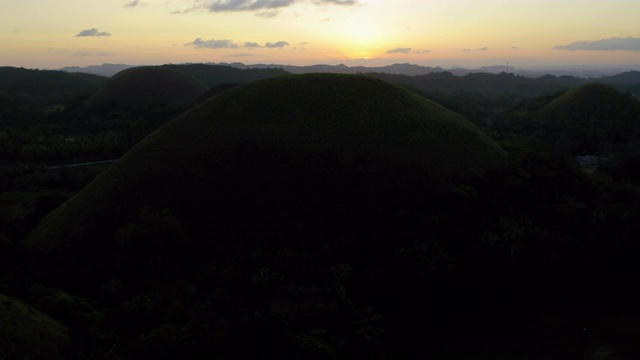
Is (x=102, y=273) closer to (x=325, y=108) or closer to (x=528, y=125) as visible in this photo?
(x=325, y=108)

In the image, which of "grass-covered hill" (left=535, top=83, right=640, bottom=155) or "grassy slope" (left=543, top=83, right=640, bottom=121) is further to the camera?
"grassy slope" (left=543, top=83, right=640, bottom=121)

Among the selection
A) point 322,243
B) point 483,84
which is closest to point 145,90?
point 322,243

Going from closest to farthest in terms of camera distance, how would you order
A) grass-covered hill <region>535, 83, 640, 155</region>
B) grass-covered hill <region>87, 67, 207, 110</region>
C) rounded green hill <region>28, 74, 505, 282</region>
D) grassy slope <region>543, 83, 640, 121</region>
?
rounded green hill <region>28, 74, 505, 282</region>, grass-covered hill <region>535, 83, 640, 155</region>, grassy slope <region>543, 83, 640, 121</region>, grass-covered hill <region>87, 67, 207, 110</region>

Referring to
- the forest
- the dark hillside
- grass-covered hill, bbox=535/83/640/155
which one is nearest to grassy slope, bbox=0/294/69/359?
the forest

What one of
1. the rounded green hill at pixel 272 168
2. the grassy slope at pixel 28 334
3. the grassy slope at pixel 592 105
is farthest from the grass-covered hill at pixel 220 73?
the grassy slope at pixel 28 334

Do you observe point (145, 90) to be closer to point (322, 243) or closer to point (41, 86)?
point (41, 86)

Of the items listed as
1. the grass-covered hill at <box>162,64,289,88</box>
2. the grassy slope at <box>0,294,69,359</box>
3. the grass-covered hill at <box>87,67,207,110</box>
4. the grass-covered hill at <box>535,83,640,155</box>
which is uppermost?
the grass-covered hill at <box>162,64,289,88</box>

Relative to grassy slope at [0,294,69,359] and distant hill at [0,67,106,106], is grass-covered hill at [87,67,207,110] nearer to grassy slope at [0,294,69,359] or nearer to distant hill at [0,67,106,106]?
distant hill at [0,67,106,106]

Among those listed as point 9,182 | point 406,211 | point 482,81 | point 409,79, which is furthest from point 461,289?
point 482,81
